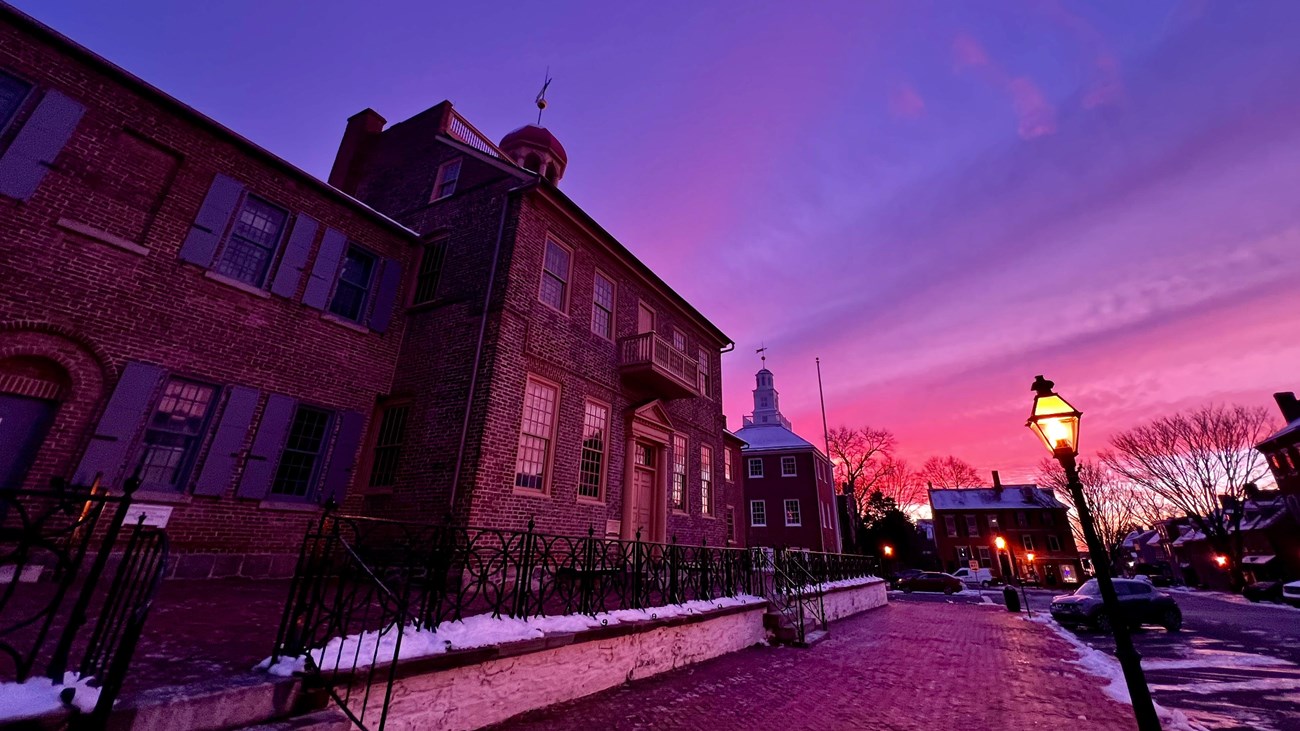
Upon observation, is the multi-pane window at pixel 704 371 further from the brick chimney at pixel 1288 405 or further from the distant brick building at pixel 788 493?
the brick chimney at pixel 1288 405

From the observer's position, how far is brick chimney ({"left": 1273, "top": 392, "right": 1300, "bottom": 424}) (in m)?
36.2

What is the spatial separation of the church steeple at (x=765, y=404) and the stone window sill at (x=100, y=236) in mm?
38412

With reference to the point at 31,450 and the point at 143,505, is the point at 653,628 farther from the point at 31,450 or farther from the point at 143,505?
the point at 31,450

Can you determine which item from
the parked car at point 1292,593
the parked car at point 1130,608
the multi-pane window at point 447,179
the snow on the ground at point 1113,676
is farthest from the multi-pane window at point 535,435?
the parked car at point 1292,593

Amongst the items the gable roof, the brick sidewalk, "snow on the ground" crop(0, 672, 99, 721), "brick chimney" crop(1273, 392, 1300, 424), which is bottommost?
the brick sidewalk

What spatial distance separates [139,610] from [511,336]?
27.1ft

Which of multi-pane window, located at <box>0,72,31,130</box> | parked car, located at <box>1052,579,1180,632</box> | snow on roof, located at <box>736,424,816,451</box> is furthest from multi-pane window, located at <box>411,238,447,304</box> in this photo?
snow on roof, located at <box>736,424,816,451</box>

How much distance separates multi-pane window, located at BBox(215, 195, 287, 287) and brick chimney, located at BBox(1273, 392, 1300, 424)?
5920 cm

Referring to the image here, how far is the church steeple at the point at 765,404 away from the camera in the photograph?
43.3 m

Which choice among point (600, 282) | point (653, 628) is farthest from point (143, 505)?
point (600, 282)

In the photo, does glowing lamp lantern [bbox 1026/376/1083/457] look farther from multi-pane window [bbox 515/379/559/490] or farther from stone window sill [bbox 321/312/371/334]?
stone window sill [bbox 321/312/371/334]

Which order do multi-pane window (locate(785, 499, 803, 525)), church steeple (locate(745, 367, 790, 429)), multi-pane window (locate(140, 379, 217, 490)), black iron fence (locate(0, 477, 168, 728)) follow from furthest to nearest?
church steeple (locate(745, 367, 790, 429))
multi-pane window (locate(785, 499, 803, 525))
multi-pane window (locate(140, 379, 217, 490))
black iron fence (locate(0, 477, 168, 728))

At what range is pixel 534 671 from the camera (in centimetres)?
554

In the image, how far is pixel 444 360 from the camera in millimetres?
11242
